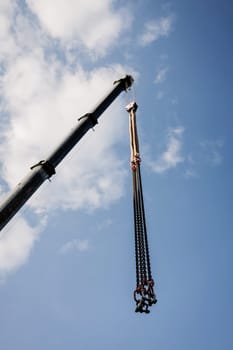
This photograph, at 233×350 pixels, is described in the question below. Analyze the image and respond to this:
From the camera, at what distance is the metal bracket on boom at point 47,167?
6.74 meters

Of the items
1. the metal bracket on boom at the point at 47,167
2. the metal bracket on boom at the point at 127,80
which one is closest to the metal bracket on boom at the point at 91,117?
the metal bracket on boom at the point at 47,167

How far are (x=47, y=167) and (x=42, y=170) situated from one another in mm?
163

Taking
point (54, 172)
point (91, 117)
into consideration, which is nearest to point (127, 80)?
point (91, 117)

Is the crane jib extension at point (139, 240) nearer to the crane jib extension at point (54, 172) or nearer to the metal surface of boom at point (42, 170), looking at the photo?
the crane jib extension at point (54, 172)

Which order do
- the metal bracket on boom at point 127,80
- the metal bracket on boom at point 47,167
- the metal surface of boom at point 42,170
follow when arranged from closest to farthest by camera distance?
the metal surface of boom at point 42,170
the metal bracket on boom at point 47,167
the metal bracket on boom at point 127,80

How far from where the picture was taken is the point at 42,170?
6723 millimetres

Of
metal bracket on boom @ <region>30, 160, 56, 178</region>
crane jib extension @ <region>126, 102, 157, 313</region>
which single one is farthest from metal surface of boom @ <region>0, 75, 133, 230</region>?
crane jib extension @ <region>126, 102, 157, 313</region>

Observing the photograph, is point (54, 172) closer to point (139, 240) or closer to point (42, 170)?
point (42, 170)

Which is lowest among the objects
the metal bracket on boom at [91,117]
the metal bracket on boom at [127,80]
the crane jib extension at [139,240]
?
the crane jib extension at [139,240]

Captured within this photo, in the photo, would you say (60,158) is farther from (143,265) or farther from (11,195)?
(143,265)

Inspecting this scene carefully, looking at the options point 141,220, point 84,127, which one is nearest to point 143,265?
point 141,220

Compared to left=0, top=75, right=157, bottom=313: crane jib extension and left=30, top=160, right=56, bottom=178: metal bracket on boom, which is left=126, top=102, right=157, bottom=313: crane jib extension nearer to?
left=0, top=75, right=157, bottom=313: crane jib extension

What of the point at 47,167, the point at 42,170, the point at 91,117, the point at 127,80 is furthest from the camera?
the point at 127,80

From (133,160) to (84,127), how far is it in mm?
1820
